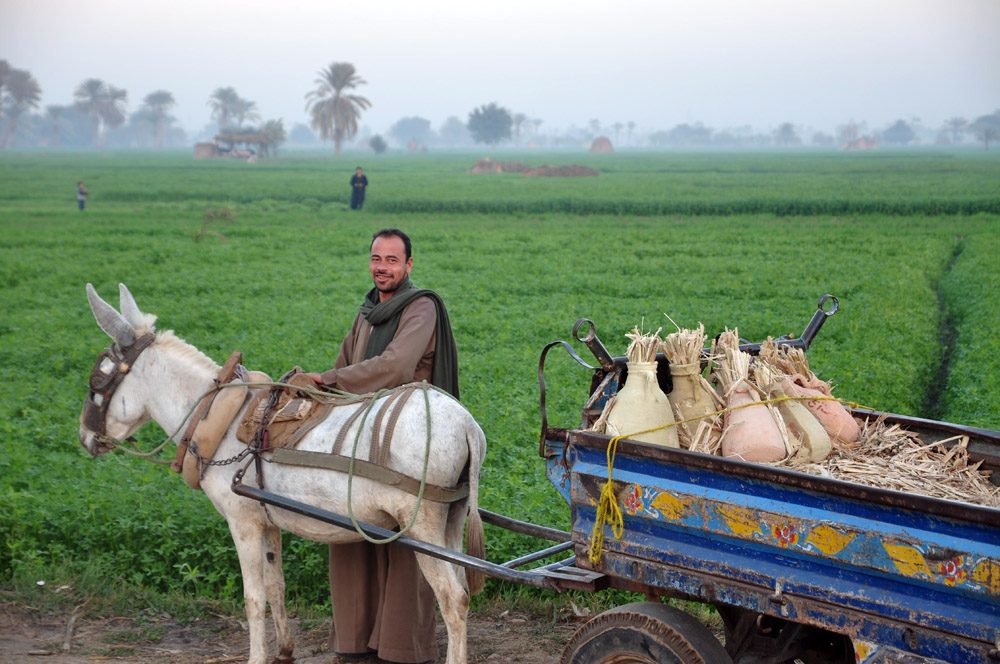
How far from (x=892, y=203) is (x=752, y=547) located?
39256mm

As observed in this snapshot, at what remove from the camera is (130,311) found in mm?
5676

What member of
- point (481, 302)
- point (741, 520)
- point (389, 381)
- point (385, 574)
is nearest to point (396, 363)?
point (389, 381)

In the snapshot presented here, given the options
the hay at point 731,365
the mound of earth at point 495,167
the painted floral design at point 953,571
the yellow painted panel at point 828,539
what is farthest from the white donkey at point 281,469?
the mound of earth at point 495,167

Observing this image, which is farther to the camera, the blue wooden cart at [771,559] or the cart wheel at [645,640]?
the cart wheel at [645,640]

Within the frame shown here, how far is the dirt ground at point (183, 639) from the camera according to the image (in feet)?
19.5

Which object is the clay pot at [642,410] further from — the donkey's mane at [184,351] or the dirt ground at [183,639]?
the donkey's mane at [184,351]

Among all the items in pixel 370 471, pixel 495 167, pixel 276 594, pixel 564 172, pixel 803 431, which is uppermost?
pixel 495 167

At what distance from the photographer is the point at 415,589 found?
565 cm

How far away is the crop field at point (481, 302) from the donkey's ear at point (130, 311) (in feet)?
6.29

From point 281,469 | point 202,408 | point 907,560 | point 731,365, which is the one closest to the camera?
point 907,560

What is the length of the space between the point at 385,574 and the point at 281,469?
933 mm

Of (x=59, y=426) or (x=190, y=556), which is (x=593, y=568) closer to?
(x=190, y=556)

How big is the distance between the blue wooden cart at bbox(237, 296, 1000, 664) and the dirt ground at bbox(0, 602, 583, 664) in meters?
1.61

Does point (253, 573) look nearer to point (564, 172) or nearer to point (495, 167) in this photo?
point (564, 172)
